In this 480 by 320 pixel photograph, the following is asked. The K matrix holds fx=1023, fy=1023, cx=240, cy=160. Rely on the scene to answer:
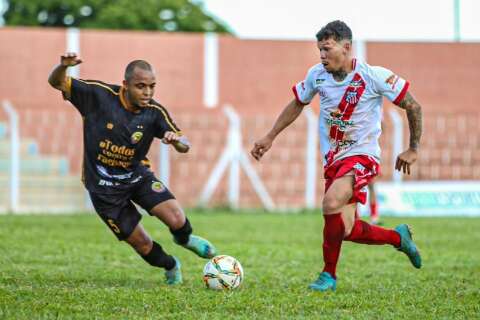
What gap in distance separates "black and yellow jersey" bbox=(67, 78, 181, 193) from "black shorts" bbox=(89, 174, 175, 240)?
63 millimetres

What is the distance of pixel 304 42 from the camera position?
93.6ft

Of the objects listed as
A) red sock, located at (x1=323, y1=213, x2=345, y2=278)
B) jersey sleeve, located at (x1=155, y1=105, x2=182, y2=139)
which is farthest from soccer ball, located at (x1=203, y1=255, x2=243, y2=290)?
jersey sleeve, located at (x1=155, y1=105, x2=182, y2=139)

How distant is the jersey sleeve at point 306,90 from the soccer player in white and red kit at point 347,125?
0.21 feet

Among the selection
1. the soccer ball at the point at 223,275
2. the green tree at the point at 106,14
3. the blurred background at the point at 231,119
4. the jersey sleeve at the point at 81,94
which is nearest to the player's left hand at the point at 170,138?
the jersey sleeve at the point at 81,94

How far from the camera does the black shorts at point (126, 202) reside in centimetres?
773

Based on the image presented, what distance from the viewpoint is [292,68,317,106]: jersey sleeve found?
7816 mm

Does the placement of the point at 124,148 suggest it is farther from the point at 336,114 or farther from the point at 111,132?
the point at 336,114

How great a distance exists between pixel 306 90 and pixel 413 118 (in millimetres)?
878

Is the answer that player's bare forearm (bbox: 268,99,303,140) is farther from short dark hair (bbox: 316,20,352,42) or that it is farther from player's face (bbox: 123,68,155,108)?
player's face (bbox: 123,68,155,108)

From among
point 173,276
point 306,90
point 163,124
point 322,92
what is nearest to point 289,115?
point 306,90

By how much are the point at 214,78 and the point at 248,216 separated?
1020cm

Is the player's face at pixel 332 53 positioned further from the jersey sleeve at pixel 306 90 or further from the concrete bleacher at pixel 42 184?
the concrete bleacher at pixel 42 184

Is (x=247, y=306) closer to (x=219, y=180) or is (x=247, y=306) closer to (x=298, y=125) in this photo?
(x=219, y=180)

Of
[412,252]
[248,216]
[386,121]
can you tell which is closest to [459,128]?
[386,121]
